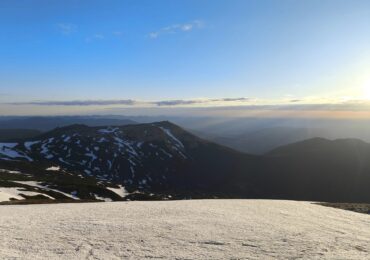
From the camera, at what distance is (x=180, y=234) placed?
68.4 feet

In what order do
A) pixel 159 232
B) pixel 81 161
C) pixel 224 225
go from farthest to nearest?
pixel 81 161
pixel 224 225
pixel 159 232

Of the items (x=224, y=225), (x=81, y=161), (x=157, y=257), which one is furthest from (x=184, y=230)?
(x=81, y=161)

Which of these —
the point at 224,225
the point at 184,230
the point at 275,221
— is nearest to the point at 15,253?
the point at 184,230

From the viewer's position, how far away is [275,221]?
84.5 ft


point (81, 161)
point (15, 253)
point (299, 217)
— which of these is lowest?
point (81, 161)

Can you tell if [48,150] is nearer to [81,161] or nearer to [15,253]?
[81,161]

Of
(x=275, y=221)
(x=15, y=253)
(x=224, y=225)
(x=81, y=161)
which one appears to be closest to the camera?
(x=15, y=253)

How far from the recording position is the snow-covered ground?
1727 centimetres

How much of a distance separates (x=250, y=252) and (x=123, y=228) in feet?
29.3

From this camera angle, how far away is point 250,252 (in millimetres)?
17500

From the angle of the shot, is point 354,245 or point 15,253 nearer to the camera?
point 15,253

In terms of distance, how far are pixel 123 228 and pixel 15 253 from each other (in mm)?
7246

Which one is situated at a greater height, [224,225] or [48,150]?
[224,225]

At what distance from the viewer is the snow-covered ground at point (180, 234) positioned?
56.6 ft
